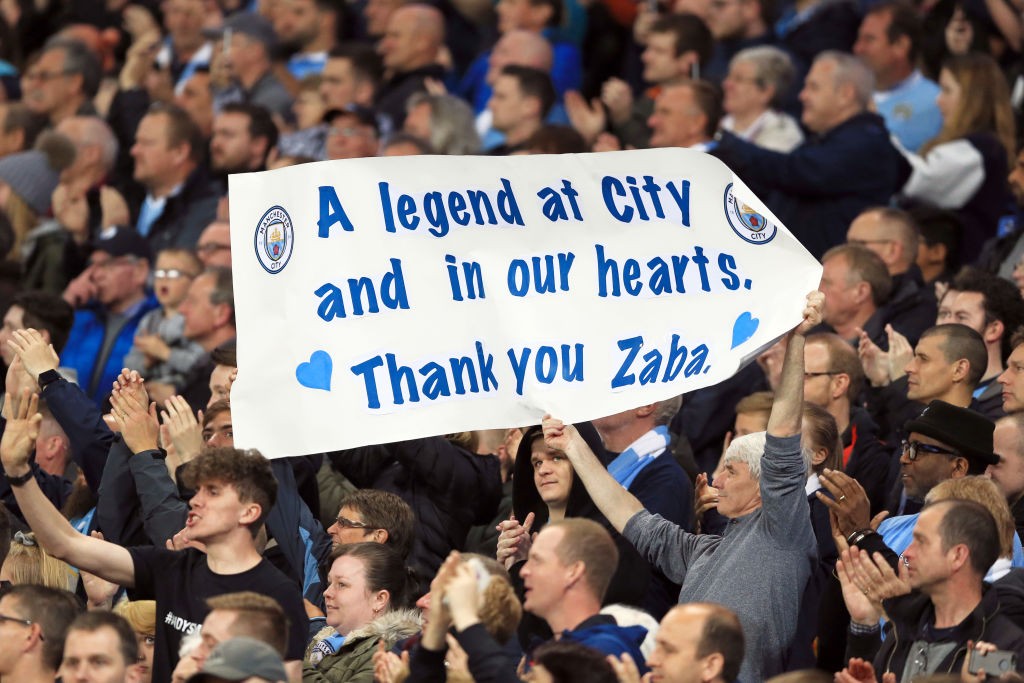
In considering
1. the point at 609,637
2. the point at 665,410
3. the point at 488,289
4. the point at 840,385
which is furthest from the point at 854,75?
the point at 609,637

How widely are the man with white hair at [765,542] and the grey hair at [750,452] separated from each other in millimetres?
19

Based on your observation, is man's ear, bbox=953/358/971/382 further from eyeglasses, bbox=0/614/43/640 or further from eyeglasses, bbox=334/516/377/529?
eyeglasses, bbox=0/614/43/640

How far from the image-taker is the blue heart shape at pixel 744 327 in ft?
25.6

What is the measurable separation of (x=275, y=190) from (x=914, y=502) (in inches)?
111

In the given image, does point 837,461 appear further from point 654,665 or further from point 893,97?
point 893,97

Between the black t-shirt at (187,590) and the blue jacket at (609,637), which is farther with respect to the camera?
the black t-shirt at (187,590)

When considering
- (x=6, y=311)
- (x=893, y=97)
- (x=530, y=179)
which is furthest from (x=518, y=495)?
(x=893, y=97)

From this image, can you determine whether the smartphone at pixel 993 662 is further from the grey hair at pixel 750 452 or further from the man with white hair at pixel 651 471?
the man with white hair at pixel 651 471

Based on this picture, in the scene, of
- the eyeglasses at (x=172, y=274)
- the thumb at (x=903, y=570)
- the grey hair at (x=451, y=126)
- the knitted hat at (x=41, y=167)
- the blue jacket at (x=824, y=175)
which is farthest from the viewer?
the knitted hat at (x=41, y=167)

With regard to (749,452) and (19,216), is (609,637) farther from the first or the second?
(19,216)

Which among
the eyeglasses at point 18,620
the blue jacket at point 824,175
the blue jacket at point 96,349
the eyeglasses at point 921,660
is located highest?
the eyeglasses at point 921,660

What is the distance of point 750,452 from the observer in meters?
7.62

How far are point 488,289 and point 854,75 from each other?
16.7ft

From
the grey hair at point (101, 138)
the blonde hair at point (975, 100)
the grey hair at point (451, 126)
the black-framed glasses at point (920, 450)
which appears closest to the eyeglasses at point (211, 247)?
the grey hair at point (451, 126)
